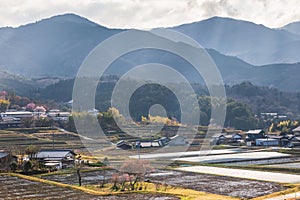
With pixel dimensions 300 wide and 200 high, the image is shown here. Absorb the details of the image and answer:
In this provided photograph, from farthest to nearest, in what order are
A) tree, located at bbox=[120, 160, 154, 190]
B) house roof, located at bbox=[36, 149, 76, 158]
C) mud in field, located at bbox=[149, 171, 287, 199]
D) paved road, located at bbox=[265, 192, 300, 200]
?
house roof, located at bbox=[36, 149, 76, 158]
tree, located at bbox=[120, 160, 154, 190]
mud in field, located at bbox=[149, 171, 287, 199]
paved road, located at bbox=[265, 192, 300, 200]

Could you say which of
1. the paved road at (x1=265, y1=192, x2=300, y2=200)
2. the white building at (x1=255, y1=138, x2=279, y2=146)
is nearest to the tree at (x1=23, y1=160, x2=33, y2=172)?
the paved road at (x1=265, y1=192, x2=300, y2=200)

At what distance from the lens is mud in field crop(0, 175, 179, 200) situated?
717 inches

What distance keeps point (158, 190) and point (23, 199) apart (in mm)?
5758

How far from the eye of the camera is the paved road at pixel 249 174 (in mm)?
23281

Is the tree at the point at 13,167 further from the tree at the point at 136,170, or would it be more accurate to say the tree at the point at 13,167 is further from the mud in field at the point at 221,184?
the mud in field at the point at 221,184

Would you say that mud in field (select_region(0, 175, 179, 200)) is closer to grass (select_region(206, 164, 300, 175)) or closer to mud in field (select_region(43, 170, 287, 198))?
mud in field (select_region(43, 170, 287, 198))

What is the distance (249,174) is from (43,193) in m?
Answer: 11.8

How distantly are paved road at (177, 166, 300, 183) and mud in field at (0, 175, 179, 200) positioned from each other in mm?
7457

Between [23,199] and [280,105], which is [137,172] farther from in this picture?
[280,105]

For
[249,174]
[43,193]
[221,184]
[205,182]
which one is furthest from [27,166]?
[249,174]

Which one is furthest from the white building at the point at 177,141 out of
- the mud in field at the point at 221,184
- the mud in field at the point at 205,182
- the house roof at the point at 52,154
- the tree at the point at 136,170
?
the tree at the point at 136,170

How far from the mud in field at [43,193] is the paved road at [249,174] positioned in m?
7.46

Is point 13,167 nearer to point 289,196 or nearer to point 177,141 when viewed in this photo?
point 289,196

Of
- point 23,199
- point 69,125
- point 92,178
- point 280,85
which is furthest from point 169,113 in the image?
point 280,85
